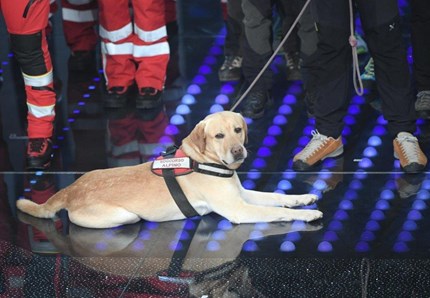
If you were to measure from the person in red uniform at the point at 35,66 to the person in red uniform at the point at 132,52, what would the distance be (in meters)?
0.65

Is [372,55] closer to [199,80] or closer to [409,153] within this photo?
[409,153]

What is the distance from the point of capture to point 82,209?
3.95 metres

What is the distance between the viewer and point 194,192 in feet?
12.9

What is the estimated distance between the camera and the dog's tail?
4.05 meters

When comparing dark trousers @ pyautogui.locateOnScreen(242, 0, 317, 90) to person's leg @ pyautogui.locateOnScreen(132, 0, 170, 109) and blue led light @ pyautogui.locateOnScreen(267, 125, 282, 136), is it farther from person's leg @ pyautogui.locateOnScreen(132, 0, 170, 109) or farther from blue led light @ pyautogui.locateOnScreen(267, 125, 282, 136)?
person's leg @ pyautogui.locateOnScreen(132, 0, 170, 109)

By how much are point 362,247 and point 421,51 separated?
5.24 ft

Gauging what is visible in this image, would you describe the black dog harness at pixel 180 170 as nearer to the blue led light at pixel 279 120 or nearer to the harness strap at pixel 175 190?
the harness strap at pixel 175 190

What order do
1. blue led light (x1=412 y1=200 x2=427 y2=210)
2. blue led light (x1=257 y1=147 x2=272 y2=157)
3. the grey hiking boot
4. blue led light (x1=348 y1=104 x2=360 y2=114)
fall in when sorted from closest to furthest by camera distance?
blue led light (x1=412 y1=200 x2=427 y2=210) → blue led light (x1=257 y1=147 x2=272 y2=157) → the grey hiking boot → blue led light (x1=348 y1=104 x2=360 y2=114)

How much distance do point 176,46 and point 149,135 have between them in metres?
1.40

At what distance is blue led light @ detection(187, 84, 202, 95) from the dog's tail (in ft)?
5.17

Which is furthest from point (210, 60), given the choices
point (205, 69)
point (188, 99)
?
point (188, 99)

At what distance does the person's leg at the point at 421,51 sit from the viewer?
16.0ft

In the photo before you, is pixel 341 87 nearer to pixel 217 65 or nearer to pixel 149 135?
pixel 149 135

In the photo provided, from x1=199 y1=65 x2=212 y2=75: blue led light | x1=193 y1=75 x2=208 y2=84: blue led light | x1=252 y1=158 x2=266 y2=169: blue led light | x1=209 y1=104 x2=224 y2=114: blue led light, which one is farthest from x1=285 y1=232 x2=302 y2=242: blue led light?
x1=199 y1=65 x2=212 y2=75: blue led light
